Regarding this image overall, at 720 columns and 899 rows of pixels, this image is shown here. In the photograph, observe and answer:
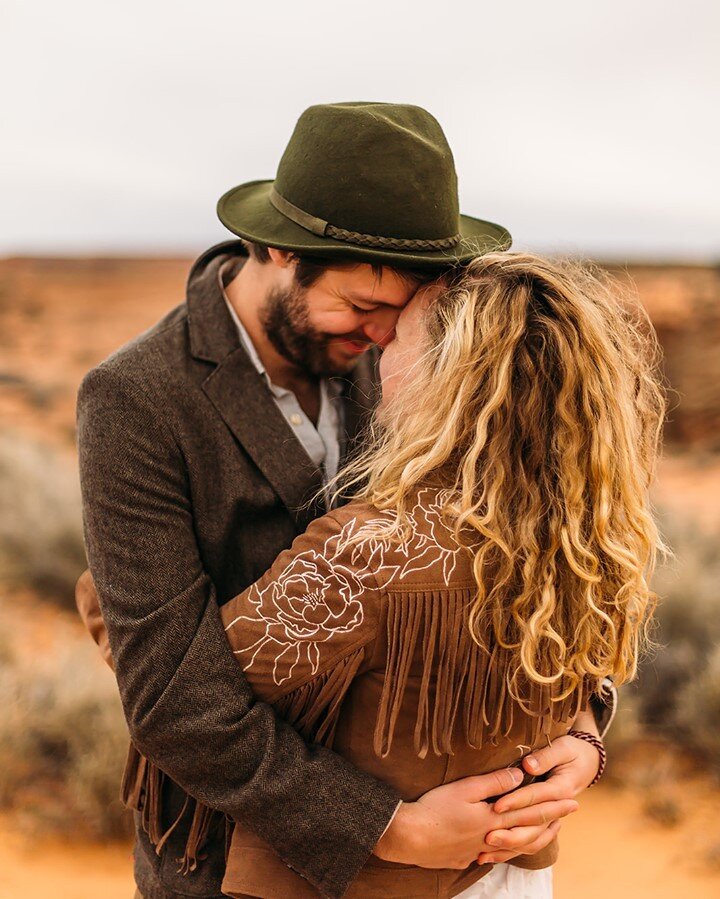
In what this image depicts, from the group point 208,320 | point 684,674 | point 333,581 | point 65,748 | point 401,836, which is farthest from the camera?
point 684,674

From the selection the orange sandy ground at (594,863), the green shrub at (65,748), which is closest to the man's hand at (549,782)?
the orange sandy ground at (594,863)

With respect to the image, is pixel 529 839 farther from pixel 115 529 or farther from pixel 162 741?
pixel 115 529

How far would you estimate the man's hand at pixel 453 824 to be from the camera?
1.57 metres

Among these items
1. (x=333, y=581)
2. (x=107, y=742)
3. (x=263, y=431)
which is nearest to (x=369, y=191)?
(x=263, y=431)

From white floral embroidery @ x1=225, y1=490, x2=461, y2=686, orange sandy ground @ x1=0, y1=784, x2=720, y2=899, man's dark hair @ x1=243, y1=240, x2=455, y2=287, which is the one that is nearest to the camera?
white floral embroidery @ x1=225, y1=490, x2=461, y2=686

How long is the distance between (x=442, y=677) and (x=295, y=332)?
0.93 meters

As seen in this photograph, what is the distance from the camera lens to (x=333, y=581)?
1476 mm

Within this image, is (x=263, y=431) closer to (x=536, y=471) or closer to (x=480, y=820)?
(x=536, y=471)

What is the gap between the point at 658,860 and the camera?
3844 mm

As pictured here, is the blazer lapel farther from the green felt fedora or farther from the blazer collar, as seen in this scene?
the green felt fedora

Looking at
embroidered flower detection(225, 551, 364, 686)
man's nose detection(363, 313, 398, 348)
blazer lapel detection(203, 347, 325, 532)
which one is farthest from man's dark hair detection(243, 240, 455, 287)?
embroidered flower detection(225, 551, 364, 686)

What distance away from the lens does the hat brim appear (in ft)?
6.00

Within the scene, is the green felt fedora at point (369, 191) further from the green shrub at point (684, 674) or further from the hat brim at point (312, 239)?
the green shrub at point (684, 674)

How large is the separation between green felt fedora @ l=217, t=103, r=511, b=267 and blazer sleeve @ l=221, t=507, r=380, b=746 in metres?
0.64
